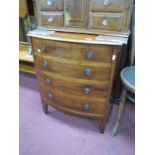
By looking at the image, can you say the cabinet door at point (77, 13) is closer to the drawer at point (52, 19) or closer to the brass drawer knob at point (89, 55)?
the drawer at point (52, 19)

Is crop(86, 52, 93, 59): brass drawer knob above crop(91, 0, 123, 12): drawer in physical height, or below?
below

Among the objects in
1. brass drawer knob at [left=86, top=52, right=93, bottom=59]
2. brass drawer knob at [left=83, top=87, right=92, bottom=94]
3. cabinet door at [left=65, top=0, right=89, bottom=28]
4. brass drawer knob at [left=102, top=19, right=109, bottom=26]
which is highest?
cabinet door at [left=65, top=0, right=89, bottom=28]

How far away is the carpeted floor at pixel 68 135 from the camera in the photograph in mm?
1403

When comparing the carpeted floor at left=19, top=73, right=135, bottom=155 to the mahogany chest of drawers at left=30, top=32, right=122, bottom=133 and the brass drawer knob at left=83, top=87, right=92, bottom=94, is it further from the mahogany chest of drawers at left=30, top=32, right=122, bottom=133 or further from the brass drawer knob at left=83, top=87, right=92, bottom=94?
the brass drawer knob at left=83, top=87, right=92, bottom=94

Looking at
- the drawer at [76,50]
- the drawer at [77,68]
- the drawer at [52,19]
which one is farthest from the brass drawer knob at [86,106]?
the drawer at [52,19]

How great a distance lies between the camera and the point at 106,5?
1.23 metres

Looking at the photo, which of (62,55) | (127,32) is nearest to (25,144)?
(62,55)

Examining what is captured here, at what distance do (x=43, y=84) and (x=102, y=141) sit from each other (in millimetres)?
769

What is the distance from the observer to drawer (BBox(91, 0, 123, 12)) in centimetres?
120

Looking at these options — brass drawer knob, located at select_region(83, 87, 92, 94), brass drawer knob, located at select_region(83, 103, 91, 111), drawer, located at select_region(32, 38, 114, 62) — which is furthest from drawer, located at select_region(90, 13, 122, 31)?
brass drawer knob, located at select_region(83, 103, 91, 111)

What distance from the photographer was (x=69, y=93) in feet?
4.62
